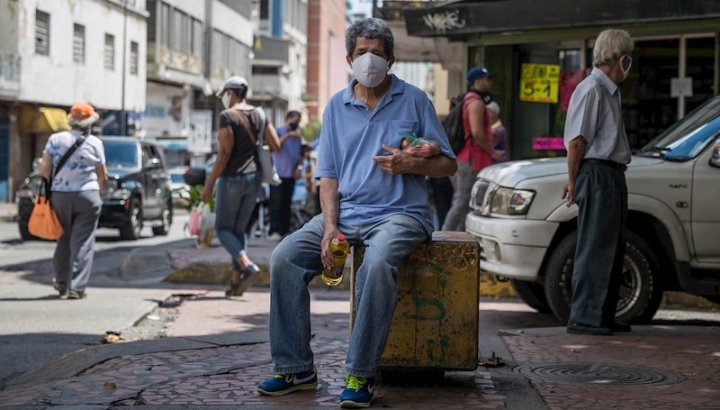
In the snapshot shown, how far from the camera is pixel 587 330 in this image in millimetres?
8805

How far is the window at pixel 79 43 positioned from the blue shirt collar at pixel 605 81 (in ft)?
132

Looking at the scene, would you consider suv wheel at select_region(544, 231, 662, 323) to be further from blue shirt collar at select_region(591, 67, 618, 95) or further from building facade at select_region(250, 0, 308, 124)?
building facade at select_region(250, 0, 308, 124)

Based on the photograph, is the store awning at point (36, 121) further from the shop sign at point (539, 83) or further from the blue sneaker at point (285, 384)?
the blue sneaker at point (285, 384)

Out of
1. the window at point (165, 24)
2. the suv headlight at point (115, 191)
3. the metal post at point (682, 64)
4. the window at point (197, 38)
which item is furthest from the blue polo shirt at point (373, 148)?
the window at point (197, 38)

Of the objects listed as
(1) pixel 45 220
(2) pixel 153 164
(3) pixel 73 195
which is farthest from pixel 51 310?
(2) pixel 153 164

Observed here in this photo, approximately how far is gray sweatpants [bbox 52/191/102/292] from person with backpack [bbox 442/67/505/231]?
11.1ft

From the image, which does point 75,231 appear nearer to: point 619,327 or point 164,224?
point 619,327

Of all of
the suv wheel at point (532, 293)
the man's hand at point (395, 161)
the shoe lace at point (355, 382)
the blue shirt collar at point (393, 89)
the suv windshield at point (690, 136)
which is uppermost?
the blue shirt collar at point (393, 89)

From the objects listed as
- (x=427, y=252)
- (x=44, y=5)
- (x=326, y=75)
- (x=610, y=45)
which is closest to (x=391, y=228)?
(x=427, y=252)

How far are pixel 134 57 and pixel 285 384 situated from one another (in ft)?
164

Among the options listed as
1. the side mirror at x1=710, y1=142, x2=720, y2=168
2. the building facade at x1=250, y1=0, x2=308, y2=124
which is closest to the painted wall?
the building facade at x1=250, y1=0, x2=308, y2=124

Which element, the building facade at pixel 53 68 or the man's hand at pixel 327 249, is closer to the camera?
the man's hand at pixel 327 249

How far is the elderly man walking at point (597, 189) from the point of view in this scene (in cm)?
873

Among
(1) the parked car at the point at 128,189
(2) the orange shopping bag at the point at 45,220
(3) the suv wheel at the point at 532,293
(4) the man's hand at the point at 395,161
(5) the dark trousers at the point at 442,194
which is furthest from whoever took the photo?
(1) the parked car at the point at 128,189
